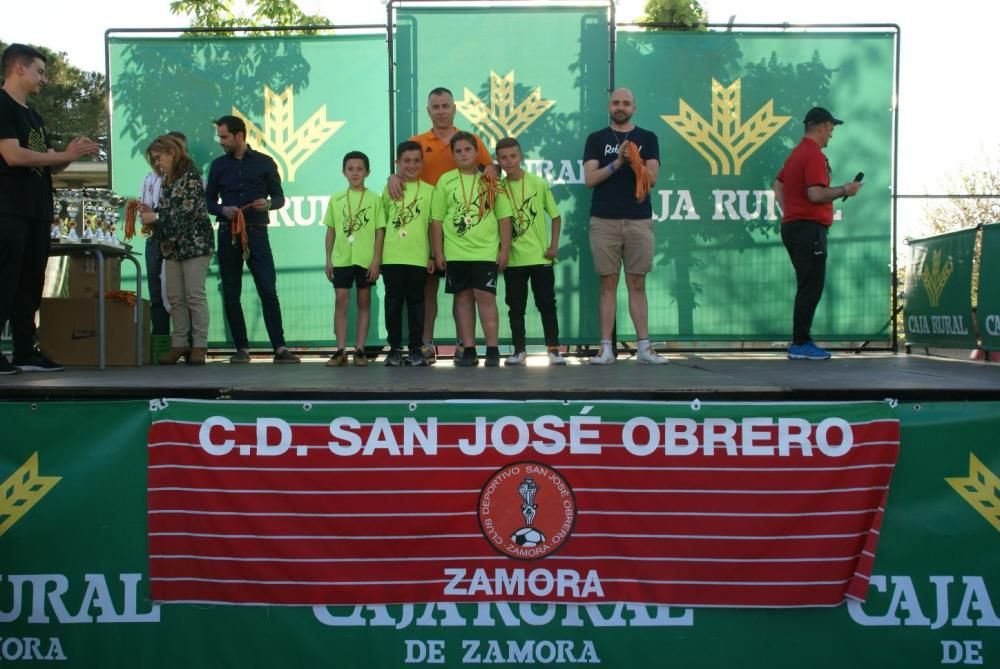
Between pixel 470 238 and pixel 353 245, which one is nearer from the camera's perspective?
pixel 470 238

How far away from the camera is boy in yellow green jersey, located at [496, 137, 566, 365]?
238 inches

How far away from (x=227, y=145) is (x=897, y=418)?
4847 millimetres

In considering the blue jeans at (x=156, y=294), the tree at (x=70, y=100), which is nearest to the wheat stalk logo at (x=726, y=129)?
the blue jeans at (x=156, y=294)

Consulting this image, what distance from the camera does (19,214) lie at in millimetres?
5098

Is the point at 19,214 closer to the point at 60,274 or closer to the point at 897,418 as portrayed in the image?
the point at 60,274

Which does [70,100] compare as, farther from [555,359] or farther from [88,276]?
[555,359]

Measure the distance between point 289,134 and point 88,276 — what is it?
6.80 feet

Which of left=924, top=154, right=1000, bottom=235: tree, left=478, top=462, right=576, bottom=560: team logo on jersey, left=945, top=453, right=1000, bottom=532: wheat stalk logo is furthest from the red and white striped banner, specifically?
left=924, top=154, right=1000, bottom=235: tree

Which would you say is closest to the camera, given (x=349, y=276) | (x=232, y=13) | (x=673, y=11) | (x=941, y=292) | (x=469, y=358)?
(x=469, y=358)

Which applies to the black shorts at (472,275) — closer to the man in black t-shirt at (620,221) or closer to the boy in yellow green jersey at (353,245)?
the boy in yellow green jersey at (353,245)

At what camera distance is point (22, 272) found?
5301mm

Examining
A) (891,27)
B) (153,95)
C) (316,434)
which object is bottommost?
(316,434)

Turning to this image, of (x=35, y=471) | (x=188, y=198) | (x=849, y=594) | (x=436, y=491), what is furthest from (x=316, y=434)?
(x=188, y=198)

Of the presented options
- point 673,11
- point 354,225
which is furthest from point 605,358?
point 673,11
